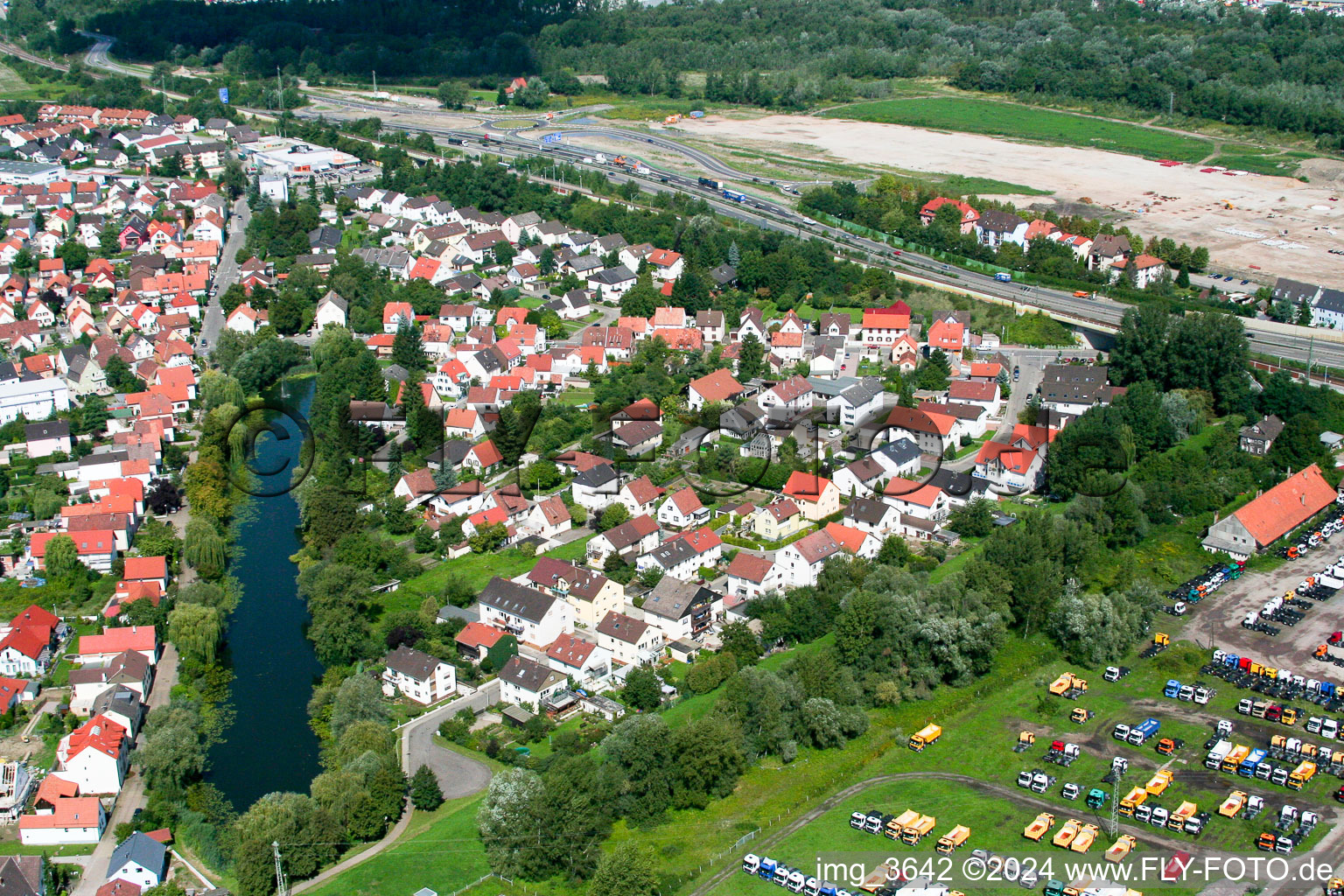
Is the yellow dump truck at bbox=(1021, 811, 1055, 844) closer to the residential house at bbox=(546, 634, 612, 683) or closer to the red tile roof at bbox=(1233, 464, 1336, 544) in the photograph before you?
the residential house at bbox=(546, 634, 612, 683)

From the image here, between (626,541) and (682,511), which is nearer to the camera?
(626,541)

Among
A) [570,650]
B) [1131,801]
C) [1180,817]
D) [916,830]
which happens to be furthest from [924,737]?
[570,650]

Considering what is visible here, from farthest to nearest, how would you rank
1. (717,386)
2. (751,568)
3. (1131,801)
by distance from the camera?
(717,386) < (751,568) < (1131,801)

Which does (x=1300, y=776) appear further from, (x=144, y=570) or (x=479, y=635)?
(x=144, y=570)

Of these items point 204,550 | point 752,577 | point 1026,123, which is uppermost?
point 1026,123

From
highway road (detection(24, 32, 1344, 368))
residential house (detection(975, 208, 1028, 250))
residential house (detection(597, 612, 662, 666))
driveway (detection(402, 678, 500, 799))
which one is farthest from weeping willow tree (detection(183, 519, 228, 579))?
residential house (detection(975, 208, 1028, 250))

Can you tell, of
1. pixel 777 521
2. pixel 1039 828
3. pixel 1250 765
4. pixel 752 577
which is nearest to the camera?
pixel 1039 828

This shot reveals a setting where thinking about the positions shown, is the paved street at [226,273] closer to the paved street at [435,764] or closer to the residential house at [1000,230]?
the paved street at [435,764]
